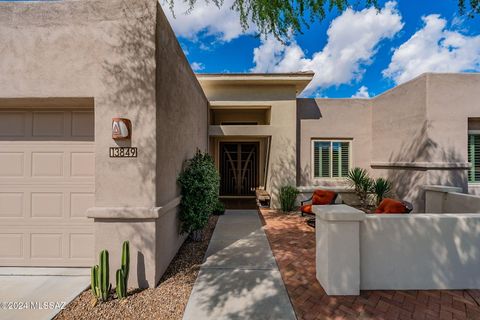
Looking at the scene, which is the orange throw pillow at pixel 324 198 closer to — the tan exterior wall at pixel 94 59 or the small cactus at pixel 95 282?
the tan exterior wall at pixel 94 59

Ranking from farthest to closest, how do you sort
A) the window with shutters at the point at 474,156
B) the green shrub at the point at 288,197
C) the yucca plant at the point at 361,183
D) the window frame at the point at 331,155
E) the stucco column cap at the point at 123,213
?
the window frame at the point at 331,155 → the yucca plant at the point at 361,183 → the green shrub at the point at 288,197 → the window with shutters at the point at 474,156 → the stucco column cap at the point at 123,213

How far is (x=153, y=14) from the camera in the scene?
333cm

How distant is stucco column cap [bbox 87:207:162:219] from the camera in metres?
3.22

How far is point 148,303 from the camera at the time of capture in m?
2.97

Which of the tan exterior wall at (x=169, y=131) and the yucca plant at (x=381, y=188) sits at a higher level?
the tan exterior wall at (x=169, y=131)

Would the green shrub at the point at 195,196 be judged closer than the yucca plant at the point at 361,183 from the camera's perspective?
Yes

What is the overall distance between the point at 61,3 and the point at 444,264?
7425 mm

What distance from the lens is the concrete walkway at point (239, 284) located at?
2.83 metres

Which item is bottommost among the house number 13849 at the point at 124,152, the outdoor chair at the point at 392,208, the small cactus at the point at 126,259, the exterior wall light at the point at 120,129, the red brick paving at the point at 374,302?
the red brick paving at the point at 374,302

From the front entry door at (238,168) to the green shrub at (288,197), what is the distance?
8.81 feet

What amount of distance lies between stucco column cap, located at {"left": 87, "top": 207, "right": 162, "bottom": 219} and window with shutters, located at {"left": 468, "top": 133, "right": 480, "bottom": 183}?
402 inches

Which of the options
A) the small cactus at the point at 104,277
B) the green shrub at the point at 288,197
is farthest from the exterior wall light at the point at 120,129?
the green shrub at the point at 288,197

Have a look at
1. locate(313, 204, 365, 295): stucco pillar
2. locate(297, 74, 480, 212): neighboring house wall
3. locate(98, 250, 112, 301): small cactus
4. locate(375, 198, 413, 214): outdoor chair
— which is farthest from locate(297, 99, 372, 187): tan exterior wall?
locate(98, 250, 112, 301): small cactus

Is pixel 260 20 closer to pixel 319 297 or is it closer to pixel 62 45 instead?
pixel 62 45
